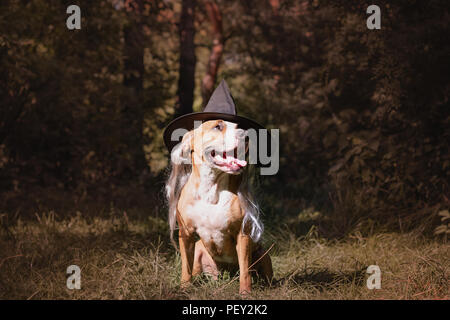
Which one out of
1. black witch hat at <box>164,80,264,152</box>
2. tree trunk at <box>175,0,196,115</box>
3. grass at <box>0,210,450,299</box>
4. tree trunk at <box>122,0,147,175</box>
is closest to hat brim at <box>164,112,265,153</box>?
black witch hat at <box>164,80,264,152</box>

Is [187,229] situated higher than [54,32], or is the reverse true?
[54,32]

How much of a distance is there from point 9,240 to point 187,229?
100 inches

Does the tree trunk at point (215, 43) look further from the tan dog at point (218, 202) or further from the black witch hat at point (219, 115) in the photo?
the tan dog at point (218, 202)

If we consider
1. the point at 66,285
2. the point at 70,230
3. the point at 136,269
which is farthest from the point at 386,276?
the point at 70,230

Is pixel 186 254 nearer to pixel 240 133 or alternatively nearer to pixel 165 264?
pixel 165 264

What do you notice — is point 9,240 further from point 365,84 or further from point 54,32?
point 365,84

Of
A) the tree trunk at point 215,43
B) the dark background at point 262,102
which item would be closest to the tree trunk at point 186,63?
the dark background at point 262,102

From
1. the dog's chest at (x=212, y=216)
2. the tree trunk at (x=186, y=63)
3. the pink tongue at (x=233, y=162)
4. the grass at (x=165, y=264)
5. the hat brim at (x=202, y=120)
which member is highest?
the tree trunk at (x=186, y=63)

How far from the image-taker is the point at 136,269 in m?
4.04

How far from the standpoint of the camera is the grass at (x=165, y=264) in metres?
3.70

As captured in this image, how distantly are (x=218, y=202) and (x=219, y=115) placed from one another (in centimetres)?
62

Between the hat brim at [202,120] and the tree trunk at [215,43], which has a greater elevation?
the tree trunk at [215,43]

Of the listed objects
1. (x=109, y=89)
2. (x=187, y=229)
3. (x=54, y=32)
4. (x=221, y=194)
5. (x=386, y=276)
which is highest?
(x=54, y=32)

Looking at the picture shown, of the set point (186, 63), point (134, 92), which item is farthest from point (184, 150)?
point (186, 63)
